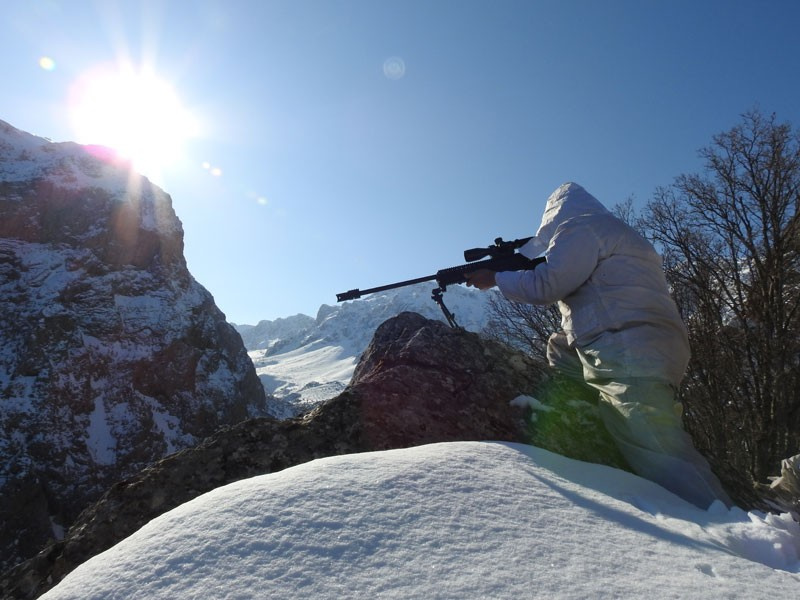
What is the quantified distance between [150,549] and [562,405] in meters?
3.32

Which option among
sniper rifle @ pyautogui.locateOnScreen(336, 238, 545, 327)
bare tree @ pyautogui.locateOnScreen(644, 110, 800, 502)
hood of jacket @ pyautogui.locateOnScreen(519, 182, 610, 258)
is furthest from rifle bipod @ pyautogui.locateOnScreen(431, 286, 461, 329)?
bare tree @ pyautogui.locateOnScreen(644, 110, 800, 502)

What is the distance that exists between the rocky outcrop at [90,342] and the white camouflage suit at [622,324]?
32.0 metres

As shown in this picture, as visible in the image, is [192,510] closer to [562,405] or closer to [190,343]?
[562,405]

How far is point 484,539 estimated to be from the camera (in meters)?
1.66

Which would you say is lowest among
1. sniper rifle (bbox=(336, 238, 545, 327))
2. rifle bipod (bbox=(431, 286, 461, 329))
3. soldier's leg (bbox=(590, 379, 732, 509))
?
soldier's leg (bbox=(590, 379, 732, 509))

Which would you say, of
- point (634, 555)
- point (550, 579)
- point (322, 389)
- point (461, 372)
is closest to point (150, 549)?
point (550, 579)

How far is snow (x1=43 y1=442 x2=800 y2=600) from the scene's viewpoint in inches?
54.9

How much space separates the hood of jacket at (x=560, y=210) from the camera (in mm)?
3469

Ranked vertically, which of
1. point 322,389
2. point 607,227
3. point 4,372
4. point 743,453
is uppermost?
point 607,227

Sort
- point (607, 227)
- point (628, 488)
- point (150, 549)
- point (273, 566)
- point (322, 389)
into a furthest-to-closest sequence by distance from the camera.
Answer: point (322, 389) → point (607, 227) → point (628, 488) → point (150, 549) → point (273, 566)

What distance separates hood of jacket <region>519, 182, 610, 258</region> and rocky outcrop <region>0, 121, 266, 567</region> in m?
31.9


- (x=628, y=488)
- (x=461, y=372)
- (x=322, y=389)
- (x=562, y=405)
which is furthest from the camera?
(x=322, y=389)

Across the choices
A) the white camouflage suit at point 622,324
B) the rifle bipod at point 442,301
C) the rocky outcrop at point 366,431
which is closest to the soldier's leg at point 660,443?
the white camouflage suit at point 622,324

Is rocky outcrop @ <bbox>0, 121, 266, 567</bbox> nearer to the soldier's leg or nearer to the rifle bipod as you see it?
the rifle bipod
